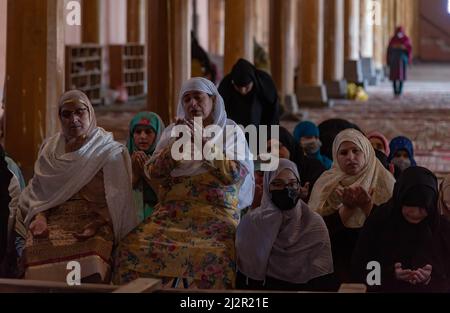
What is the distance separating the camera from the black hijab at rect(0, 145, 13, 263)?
5.99m

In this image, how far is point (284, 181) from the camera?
19.0ft

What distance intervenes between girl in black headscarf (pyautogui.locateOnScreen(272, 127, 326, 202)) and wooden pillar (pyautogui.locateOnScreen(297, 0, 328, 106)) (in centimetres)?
1184

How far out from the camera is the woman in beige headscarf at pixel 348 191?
608 cm

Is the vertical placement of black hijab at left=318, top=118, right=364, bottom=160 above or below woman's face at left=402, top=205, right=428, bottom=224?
above

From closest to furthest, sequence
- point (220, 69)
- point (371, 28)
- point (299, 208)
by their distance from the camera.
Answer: point (299, 208), point (220, 69), point (371, 28)

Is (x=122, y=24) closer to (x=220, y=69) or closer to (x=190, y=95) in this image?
(x=220, y=69)

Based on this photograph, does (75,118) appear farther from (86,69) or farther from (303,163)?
(86,69)

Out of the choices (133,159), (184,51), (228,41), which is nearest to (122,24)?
(228,41)

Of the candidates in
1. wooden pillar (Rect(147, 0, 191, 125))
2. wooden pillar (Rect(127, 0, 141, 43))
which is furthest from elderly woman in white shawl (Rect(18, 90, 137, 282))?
wooden pillar (Rect(127, 0, 141, 43))

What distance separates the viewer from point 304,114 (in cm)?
1734

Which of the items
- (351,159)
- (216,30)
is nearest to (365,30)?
(216,30)

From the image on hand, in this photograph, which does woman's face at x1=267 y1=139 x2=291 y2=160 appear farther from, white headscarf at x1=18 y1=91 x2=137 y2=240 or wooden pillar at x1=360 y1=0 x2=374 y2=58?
wooden pillar at x1=360 y1=0 x2=374 y2=58

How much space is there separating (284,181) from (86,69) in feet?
Answer: 42.2
